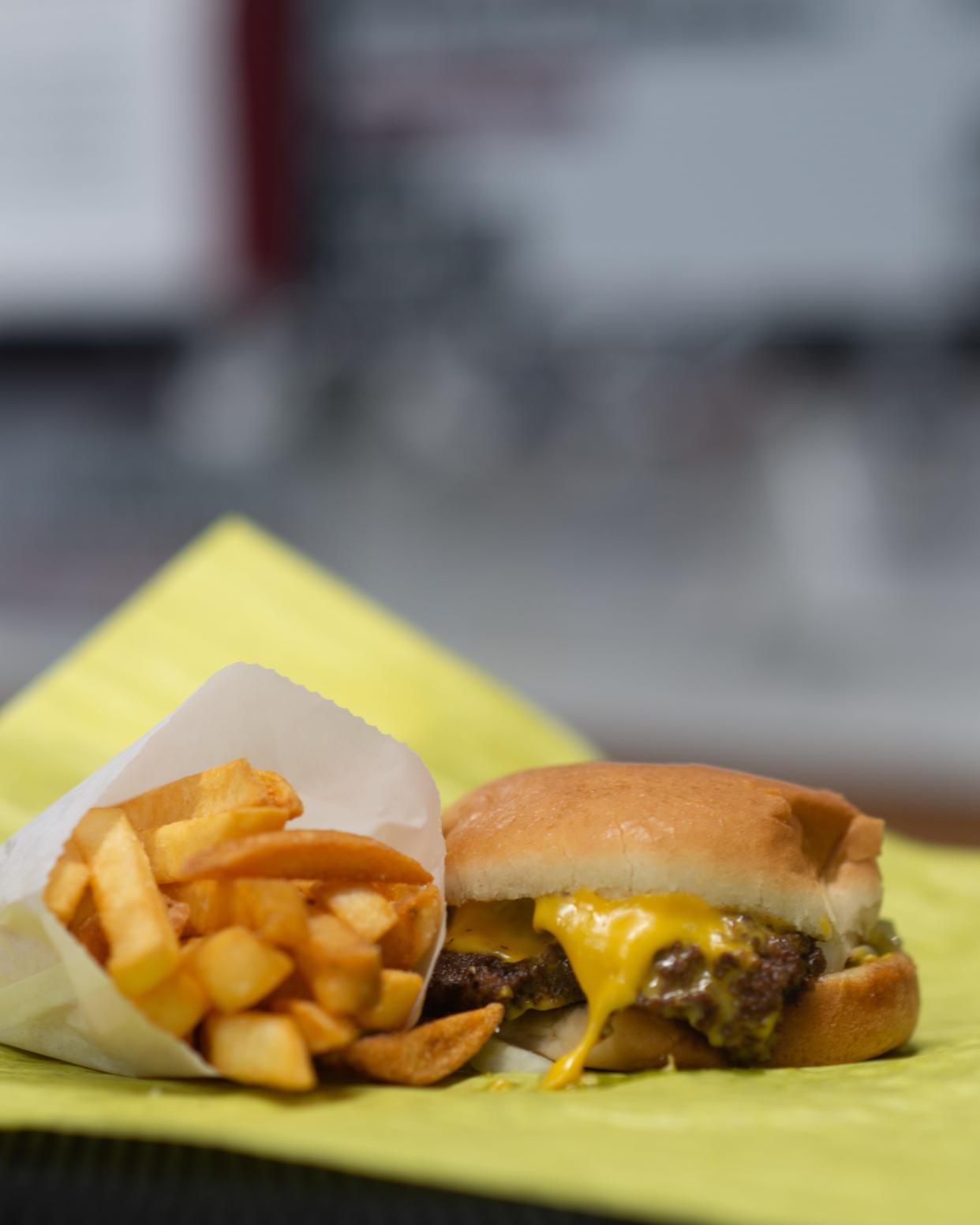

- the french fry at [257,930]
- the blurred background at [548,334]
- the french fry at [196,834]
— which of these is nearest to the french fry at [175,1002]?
the french fry at [257,930]

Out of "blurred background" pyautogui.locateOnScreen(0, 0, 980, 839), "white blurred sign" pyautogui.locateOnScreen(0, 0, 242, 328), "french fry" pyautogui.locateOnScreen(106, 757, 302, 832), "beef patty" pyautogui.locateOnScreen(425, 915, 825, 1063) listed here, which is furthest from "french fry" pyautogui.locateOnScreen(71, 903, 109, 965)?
"white blurred sign" pyautogui.locateOnScreen(0, 0, 242, 328)

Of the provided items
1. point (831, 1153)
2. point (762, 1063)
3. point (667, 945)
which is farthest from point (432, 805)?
point (831, 1153)

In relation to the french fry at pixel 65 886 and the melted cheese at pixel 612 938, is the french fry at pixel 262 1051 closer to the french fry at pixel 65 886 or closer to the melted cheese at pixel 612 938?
the french fry at pixel 65 886

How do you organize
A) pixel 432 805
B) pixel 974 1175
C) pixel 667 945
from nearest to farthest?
pixel 974 1175
pixel 667 945
pixel 432 805

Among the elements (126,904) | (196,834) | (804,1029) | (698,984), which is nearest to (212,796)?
(196,834)

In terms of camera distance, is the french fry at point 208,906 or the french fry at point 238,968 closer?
the french fry at point 238,968

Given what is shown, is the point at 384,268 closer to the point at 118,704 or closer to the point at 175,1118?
the point at 118,704

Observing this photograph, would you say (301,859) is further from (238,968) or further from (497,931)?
(497,931)

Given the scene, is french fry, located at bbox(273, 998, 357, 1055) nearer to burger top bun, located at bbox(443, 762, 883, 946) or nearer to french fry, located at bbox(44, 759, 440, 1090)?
french fry, located at bbox(44, 759, 440, 1090)
